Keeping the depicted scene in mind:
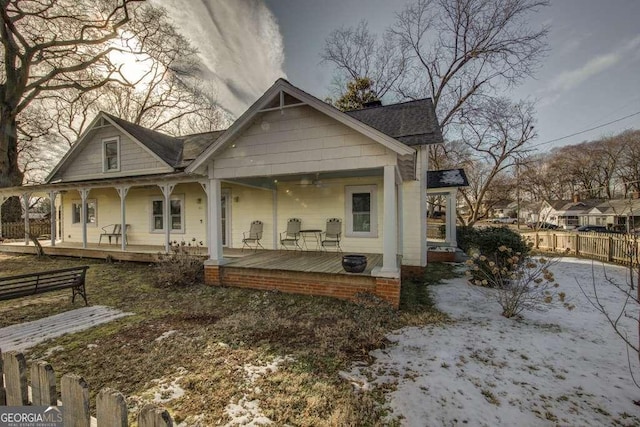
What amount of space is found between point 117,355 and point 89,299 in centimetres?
371

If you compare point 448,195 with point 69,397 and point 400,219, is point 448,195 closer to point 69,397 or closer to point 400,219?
point 400,219

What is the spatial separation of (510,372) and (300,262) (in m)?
5.22

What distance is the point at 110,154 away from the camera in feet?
41.5

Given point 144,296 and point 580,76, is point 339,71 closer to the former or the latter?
point 580,76

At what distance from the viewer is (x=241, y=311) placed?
5473 millimetres

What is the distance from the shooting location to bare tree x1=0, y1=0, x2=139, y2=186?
14.8 m

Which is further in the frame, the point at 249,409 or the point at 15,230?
the point at 15,230

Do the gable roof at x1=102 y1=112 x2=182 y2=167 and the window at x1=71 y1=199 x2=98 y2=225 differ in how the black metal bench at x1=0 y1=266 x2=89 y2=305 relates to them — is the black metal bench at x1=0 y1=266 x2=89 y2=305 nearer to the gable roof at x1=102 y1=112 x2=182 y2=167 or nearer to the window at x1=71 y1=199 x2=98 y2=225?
the gable roof at x1=102 y1=112 x2=182 y2=167

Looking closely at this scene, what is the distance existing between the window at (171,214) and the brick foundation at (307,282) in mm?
5507

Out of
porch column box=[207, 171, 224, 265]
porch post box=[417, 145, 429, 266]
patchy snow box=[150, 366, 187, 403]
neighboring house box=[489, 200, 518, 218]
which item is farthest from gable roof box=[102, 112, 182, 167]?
neighboring house box=[489, 200, 518, 218]

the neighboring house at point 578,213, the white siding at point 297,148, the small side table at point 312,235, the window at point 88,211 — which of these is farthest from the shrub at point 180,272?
the neighboring house at point 578,213

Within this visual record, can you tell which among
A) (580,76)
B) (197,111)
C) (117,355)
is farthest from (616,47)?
(197,111)

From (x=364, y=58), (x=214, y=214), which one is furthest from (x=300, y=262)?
(x=364, y=58)

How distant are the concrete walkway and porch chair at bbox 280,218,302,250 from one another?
514 cm
